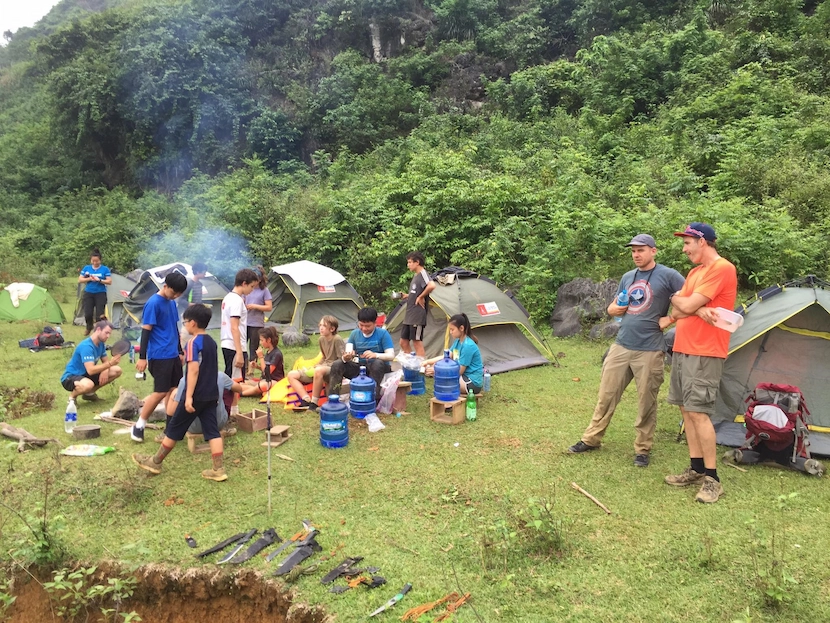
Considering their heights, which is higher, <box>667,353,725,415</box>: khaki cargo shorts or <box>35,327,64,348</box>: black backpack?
<box>667,353,725,415</box>: khaki cargo shorts

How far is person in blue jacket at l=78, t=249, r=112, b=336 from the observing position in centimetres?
993

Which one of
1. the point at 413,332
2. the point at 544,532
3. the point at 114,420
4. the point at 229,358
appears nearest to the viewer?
the point at 544,532

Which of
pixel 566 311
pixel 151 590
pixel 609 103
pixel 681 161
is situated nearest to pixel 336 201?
pixel 566 311

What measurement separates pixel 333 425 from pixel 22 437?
2.96 metres

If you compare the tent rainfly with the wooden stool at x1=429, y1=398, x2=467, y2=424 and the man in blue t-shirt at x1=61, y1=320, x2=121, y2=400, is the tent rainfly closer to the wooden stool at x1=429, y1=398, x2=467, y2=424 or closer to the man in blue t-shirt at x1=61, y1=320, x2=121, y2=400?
the man in blue t-shirt at x1=61, y1=320, x2=121, y2=400

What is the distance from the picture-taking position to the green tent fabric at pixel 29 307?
460 inches

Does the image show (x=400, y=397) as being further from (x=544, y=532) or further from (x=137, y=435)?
(x=544, y=532)

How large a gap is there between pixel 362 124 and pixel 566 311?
17.7m

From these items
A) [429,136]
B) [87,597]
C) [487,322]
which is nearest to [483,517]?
[87,597]

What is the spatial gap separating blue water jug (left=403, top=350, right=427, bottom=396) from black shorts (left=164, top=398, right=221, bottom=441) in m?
2.93

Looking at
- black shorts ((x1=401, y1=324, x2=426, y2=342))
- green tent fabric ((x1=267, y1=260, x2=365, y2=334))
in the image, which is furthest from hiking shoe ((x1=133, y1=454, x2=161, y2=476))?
green tent fabric ((x1=267, y1=260, x2=365, y2=334))

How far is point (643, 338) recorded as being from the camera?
4.80 metres

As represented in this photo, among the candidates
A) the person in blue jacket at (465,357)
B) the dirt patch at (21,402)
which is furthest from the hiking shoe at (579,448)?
the dirt patch at (21,402)

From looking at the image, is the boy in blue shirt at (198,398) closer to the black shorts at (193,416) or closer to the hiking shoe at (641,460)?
the black shorts at (193,416)
